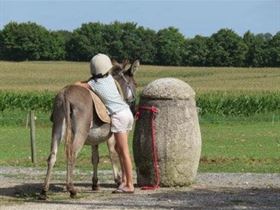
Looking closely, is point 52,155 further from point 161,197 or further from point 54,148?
point 161,197

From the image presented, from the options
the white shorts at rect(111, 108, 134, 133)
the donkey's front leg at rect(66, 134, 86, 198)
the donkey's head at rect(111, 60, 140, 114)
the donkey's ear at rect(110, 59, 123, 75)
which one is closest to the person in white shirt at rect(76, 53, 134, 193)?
the white shorts at rect(111, 108, 134, 133)

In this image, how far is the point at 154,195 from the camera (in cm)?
1329

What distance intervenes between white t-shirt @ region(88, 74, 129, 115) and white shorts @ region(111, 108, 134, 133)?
0.07 metres

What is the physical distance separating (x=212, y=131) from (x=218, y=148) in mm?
10561

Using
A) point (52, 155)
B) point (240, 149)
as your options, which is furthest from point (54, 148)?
point (240, 149)

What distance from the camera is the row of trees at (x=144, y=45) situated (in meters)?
110

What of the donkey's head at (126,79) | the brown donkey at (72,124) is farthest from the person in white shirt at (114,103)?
the donkey's head at (126,79)

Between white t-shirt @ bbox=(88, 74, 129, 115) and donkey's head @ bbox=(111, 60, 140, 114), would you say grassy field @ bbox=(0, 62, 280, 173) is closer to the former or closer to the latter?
donkey's head @ bbox=(111, 60, 140, 114)

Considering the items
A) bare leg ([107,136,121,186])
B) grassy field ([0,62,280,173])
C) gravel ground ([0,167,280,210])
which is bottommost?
grassy field ([0,62,280,173])

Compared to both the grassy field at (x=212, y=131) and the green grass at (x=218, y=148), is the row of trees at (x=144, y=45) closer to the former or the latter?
the grassy field at (x=212, y=131)

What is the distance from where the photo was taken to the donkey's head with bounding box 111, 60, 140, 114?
14180 mm

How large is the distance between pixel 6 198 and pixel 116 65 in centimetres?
319

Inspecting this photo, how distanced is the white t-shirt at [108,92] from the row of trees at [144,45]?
95353 millimetres

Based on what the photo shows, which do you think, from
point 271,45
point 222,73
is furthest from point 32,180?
point 271,45
